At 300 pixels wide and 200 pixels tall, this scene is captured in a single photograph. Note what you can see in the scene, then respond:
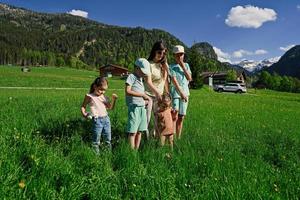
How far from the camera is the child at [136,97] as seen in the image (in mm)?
6332

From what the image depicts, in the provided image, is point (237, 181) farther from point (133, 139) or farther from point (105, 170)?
point (133, 139)

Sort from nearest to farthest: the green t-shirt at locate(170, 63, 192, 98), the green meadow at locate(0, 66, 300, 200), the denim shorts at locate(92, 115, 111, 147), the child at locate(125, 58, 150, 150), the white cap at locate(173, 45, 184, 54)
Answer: the green meadow at locate(0, 66, 300, 200)
the child at locate(125, 58, 150, 150)
the denim shorts at locate(92, 115, 111, 147)
the white cap at locate(173, 45, 184, 54)
the green t-shirt at locate(170, 63, 192, 98)

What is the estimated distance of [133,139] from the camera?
6398 mm

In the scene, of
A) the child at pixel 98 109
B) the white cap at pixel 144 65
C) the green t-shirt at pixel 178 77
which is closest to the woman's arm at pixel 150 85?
the white cap at pixel 144 65

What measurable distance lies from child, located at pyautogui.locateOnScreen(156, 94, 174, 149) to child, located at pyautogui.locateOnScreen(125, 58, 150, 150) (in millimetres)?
519

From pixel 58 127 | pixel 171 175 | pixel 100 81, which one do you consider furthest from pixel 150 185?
pixel 58 127

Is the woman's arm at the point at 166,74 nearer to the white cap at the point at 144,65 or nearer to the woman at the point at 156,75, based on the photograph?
the woman at the point at 156,75

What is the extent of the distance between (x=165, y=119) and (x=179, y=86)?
876 millimetres

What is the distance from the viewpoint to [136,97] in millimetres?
6379

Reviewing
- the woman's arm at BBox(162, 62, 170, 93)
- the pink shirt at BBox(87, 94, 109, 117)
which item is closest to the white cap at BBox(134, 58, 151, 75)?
the woman's arm at BBox(162, 62, 170, 93)

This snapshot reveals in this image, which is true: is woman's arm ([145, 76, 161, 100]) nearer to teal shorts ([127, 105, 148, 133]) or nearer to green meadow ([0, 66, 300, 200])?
teal shorts ([127, 105, 148, 133])

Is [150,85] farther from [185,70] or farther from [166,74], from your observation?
[185,70]

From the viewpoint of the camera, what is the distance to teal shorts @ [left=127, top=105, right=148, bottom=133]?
6359 mm

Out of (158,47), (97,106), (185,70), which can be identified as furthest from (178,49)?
(97,106)
